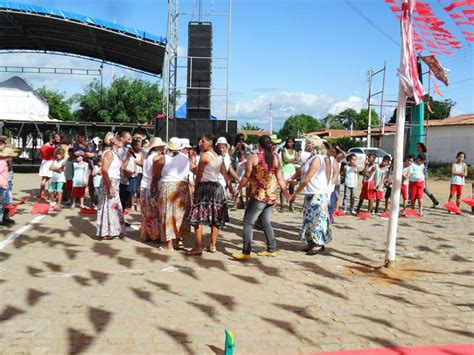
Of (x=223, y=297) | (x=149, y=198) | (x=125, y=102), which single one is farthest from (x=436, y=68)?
(x=125, y=102)

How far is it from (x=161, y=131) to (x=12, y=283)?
901 cm

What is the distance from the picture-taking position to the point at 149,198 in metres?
7.17

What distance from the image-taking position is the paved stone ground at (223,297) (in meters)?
3.69

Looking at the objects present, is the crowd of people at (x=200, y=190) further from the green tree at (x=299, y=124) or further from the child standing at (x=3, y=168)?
the green tree at (x=299, y=124)

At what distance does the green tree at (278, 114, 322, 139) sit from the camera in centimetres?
10319

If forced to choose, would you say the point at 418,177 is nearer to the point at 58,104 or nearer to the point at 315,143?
the point at 315,143

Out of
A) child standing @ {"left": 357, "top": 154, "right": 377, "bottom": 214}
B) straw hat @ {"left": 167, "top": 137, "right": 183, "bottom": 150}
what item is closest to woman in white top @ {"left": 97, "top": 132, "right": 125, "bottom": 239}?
straw hat @ {"left": 167, "top": 137, "right": 183, "bottom": 150}

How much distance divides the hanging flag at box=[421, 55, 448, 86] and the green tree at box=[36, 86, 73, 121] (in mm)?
45153

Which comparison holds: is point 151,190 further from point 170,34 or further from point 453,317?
point 170,34

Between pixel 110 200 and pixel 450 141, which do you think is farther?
pixel 450 141

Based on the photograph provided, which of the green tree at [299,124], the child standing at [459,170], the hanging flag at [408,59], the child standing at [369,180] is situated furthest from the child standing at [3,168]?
the green tree at [299,124]

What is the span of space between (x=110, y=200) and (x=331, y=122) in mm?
108396

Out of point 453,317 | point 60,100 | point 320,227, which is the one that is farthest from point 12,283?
point 60,100

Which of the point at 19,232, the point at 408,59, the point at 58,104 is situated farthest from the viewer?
the point at 58,104
